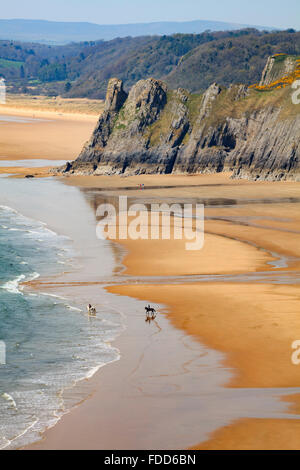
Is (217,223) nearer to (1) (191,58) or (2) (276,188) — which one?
(2) (276,188)

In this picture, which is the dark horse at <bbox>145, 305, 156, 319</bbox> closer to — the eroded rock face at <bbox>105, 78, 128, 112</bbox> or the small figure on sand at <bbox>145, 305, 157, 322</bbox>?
the small figure on sand at <bbox>145, 305, 157, 322</bbox>

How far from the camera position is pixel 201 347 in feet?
67.7

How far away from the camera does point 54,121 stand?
14325 cm

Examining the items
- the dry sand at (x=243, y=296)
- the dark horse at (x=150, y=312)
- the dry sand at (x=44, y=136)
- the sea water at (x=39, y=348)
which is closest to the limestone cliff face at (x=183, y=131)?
the dry sand at (x=44, y=136)

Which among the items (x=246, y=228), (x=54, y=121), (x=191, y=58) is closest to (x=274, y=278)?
(x=246, y=228)

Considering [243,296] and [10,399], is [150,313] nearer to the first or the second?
[243,296]

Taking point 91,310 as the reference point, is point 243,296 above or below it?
above

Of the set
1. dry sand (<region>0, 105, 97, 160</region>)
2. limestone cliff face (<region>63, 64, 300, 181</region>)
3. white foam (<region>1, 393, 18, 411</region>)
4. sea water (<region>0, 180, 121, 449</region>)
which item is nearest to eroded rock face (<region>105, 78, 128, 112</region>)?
limestone cliff face (<region>63, 64, 300, 181</region>)

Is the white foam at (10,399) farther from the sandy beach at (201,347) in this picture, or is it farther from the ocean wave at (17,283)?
the ocean wave at (17,283)

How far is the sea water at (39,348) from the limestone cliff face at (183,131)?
40371 mm

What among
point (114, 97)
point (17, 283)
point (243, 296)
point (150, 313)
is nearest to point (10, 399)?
point (150, 313)

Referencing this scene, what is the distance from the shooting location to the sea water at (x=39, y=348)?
16.0 meters

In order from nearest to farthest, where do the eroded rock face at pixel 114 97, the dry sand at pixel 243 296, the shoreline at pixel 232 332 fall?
the dry sand at pixel 243 296, the shoreline at pixel 232 332, the eroded rock face at pixel 114 97

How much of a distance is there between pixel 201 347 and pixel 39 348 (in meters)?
5.14
